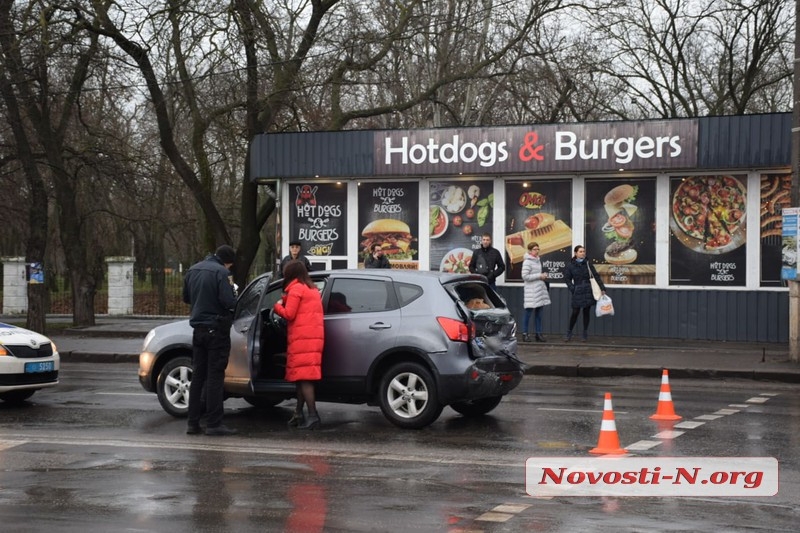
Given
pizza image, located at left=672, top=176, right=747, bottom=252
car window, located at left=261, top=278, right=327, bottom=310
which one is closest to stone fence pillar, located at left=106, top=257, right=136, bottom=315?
pizza image, located at left=672, top=176, right=747, bottom=252

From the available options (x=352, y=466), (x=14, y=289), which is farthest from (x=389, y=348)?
(x=14, y=289)

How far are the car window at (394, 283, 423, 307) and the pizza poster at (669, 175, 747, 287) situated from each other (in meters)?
10.9

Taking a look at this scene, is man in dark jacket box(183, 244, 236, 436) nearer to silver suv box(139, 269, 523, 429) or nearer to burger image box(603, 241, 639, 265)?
silver suv box(139, 269, 523, 429)

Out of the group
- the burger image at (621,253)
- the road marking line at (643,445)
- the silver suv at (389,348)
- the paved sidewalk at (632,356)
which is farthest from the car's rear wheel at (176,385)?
the burger image at (621,253)

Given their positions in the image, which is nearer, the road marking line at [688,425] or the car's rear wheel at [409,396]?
the car's rear wheel at [409,396]

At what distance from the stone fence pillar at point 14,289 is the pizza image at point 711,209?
853 inches

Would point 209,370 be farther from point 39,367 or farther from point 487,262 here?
point 487,262

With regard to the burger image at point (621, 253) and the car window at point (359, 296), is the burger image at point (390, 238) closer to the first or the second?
the burger image at point (621, 253)

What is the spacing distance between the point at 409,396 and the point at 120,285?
74.8ft

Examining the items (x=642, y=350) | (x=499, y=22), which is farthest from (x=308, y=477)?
(x=499, y=22)

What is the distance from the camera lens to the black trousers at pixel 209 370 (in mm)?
10562

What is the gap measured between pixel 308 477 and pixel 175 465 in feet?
4.20

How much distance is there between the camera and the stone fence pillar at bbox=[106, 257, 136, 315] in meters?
32.0

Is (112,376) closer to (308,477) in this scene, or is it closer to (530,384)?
(530,384)
